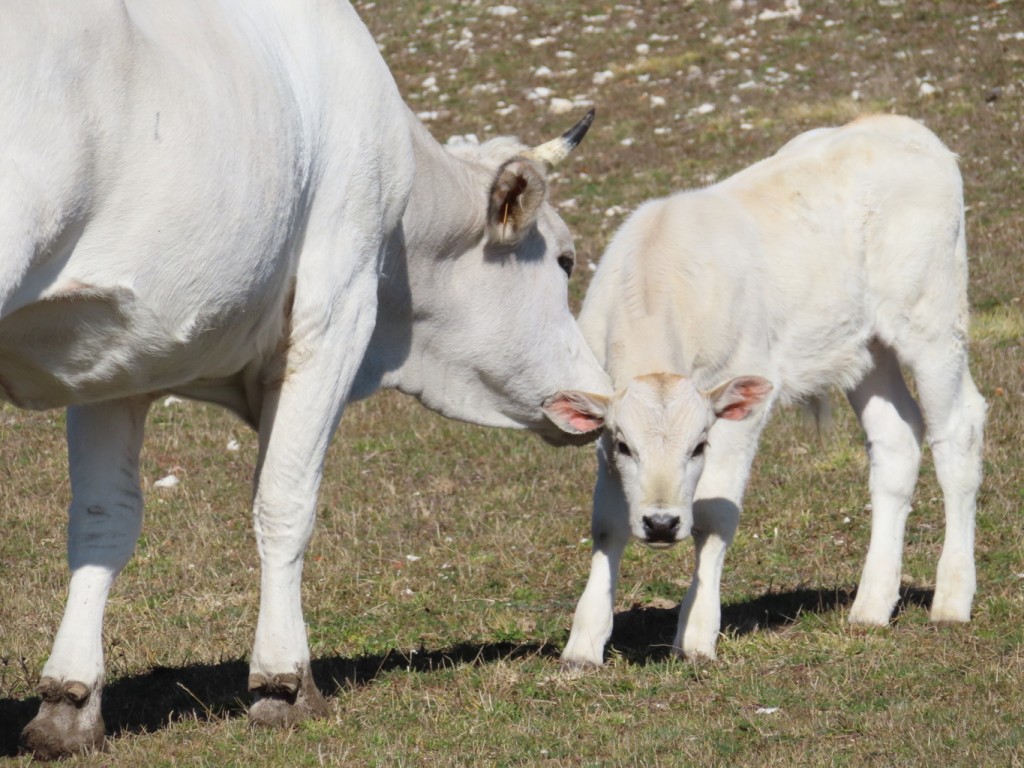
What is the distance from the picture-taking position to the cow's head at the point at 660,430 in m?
7.05

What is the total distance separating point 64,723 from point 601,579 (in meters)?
2.78

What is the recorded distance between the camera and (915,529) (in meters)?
10.3

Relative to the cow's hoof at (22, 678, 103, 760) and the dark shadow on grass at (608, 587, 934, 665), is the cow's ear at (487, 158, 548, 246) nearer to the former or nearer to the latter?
the dark shadow on grass at (608, 587, 934, 665)

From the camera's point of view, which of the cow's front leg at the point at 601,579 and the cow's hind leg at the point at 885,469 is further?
the cow's hind leg at the point at 885,469

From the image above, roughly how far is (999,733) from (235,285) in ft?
10.8

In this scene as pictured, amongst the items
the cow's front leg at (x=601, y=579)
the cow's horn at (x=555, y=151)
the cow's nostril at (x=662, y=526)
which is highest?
the cow's horn at (x=555, y=151)

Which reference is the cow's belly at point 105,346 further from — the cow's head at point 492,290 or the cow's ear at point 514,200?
the cow's ear at point 514,200

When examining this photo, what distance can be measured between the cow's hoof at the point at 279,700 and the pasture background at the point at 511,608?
3.7 inches

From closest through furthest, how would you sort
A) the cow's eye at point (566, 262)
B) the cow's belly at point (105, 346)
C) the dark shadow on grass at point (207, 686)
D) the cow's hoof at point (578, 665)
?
the cow's belly at point (105, 346) < the dark shadow on grass at point (207, 686) < the cow's hoof at point (578, 665) < the cow's eye at point (566, 262)

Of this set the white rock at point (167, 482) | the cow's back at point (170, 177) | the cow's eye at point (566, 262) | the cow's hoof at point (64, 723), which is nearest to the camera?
the cow's back at point (170, 177)

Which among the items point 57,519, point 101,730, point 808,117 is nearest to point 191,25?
point 101,730

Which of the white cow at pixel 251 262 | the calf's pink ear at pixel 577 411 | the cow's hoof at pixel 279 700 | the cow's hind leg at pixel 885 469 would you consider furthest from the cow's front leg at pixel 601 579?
the cow's hoof at pixel 279 700

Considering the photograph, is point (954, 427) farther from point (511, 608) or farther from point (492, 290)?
point (492, 290)

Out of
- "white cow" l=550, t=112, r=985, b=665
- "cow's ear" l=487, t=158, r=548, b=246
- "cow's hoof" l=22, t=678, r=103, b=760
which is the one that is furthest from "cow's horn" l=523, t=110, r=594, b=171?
"cow's hoof" l=22, t=678, r=103, b=760
